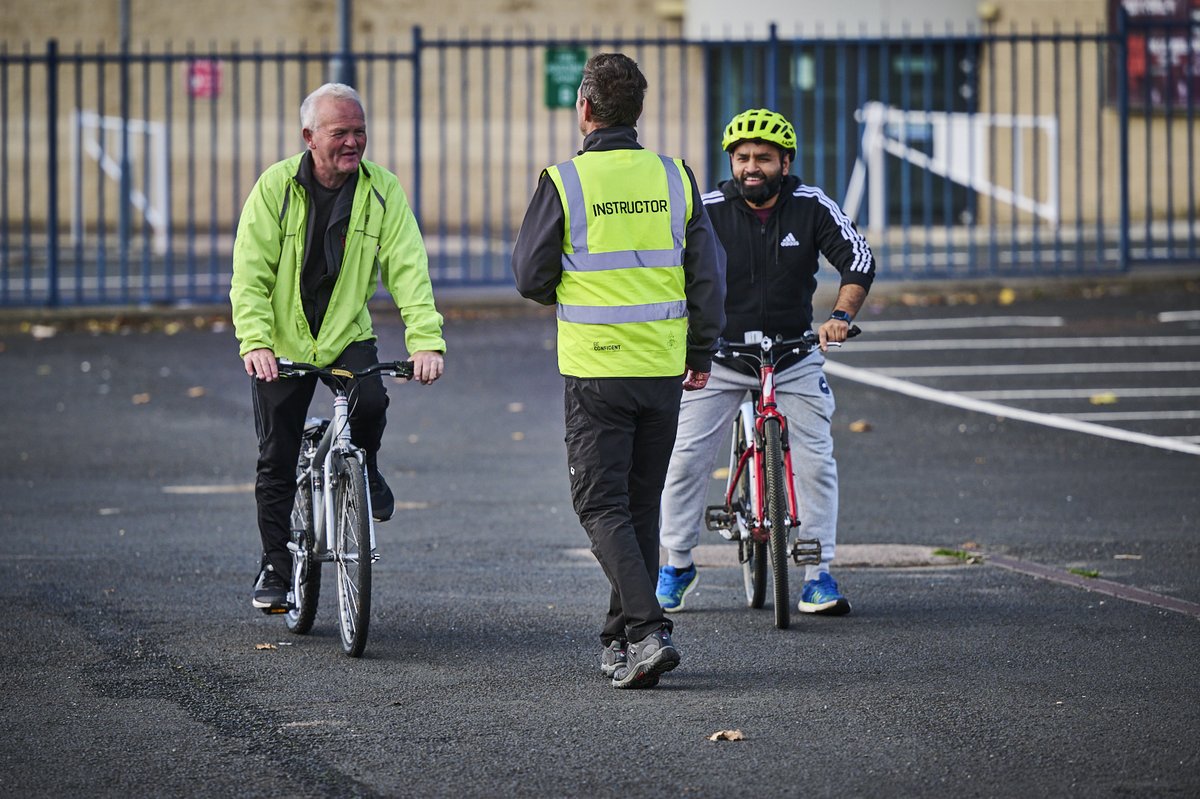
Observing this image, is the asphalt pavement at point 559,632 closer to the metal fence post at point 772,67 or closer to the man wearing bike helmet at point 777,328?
the man wearing bike helmet at point 777,328

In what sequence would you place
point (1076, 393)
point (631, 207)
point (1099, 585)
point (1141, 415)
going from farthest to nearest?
point (1076, 393)
point (1141, 415)
point (1099, 585)
point (631, 207)

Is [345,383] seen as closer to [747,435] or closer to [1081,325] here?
[747,435]

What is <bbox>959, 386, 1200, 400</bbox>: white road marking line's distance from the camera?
13.2 m

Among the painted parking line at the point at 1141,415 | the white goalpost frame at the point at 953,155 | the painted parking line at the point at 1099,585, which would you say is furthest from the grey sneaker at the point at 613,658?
the white goalpost frame at the point at 953,155

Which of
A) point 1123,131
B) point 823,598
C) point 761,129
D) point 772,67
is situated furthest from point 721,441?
point 1123,131

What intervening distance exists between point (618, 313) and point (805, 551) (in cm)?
150

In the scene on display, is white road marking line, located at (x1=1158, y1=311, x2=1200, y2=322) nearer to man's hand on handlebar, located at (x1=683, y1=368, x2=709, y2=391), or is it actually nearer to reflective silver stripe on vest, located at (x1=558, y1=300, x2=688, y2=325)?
man's hand on handlebar, located at (x1=683, y1=368, x2=709, y2=391)

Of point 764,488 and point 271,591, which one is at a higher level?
point 764,488

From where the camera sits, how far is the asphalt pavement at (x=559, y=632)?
5184mm

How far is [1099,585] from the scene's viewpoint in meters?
7.68

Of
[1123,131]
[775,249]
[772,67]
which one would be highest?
[772,67]

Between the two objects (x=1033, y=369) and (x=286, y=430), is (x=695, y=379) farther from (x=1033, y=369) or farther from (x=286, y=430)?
(x=1033, y=369)

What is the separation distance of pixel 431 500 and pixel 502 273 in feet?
33.1

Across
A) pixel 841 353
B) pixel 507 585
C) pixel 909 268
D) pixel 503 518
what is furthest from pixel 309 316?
pixel 909 268
